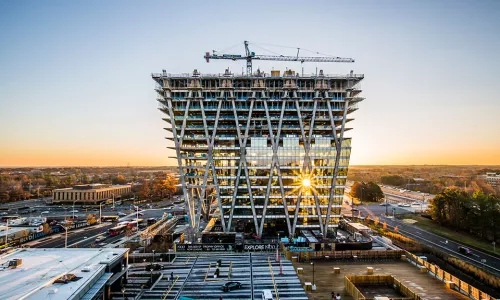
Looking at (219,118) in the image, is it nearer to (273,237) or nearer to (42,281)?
(273,237)

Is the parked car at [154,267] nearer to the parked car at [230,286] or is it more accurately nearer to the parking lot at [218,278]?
the parking lot at [218,278]

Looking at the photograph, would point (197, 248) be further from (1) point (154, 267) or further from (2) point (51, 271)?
(2) point (51, 271)

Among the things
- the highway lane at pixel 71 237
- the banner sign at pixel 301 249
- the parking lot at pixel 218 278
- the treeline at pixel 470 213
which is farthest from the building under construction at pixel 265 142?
the treeline at pixel 470 213

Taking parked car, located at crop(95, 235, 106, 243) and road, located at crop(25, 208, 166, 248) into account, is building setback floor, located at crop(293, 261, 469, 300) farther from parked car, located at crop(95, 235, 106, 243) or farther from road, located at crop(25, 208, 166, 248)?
road, located at crop(25, 208, 166, 248)

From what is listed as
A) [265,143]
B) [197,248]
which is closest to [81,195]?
[197,248]

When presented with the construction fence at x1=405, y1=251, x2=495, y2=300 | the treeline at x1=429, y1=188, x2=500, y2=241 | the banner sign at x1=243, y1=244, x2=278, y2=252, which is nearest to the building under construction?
the banner sign at x1=243, y1=244, x2=278, y2=252
